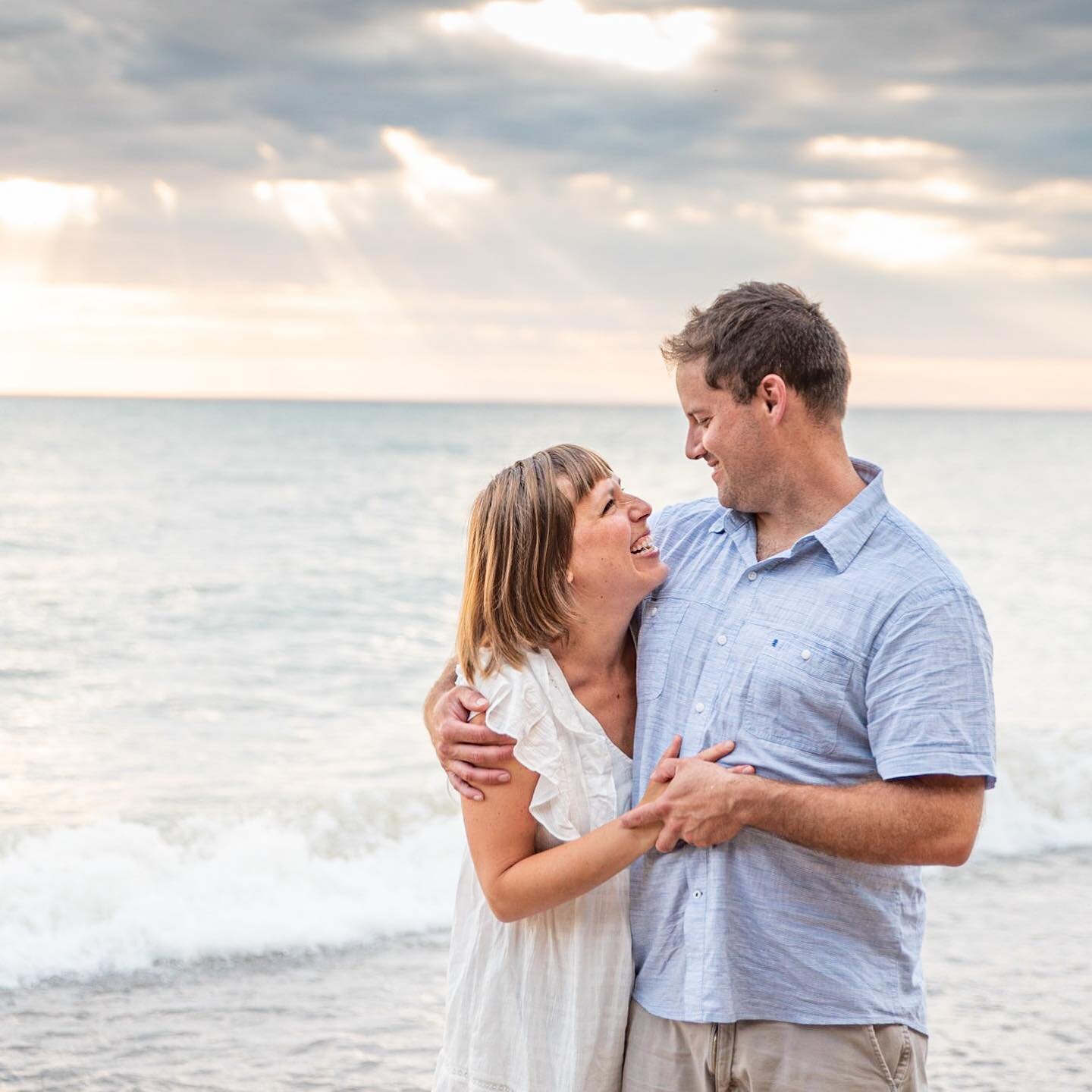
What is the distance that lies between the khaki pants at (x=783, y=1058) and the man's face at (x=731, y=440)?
3.29 feet

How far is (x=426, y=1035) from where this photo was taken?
5.13 m

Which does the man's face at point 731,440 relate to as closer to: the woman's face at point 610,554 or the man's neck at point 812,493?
the man's neck at point 812,493

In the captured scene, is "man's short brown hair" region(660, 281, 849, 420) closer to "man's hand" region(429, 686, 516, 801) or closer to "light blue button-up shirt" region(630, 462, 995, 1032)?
"light blue button-up shirt" region(630, 462, 995, 1032)

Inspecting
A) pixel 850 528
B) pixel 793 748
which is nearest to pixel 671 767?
pixel 793 748

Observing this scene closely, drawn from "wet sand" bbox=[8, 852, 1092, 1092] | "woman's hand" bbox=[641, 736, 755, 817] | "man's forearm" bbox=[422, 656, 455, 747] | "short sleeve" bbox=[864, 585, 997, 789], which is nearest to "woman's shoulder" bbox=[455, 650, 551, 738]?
"man's forearm" bbox=[422, 656, 455, 747]

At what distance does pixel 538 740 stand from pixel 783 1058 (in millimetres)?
732

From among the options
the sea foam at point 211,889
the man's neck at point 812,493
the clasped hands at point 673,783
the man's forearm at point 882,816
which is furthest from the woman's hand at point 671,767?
the sea foam at point 211,889

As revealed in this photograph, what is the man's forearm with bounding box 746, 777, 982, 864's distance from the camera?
2.25 metres

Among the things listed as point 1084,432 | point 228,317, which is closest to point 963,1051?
point 228,317

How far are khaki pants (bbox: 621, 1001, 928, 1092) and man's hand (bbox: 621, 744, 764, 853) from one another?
1.21ft

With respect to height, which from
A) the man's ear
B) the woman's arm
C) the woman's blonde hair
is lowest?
the woman's arm

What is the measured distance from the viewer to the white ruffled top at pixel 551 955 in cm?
249

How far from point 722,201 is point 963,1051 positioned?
1271 inches

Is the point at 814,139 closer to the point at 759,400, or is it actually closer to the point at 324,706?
the point at 324,706
